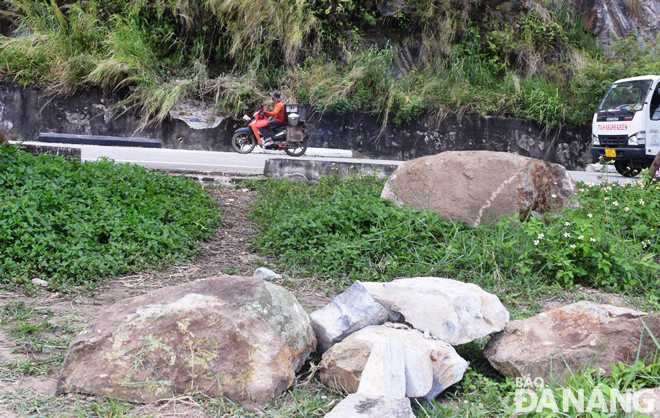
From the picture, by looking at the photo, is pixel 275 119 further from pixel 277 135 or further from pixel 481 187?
pixel 481 187

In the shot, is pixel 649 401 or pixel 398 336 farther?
pixel 398 336

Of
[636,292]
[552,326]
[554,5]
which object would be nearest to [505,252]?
[636,292]

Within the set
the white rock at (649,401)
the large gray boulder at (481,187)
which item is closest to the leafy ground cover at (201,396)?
→ the white rock at (649,401)

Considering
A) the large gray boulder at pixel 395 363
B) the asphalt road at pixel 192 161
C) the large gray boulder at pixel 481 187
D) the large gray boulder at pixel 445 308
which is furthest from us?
the asphalt road at pixel 192 161

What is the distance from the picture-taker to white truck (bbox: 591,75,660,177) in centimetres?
1274

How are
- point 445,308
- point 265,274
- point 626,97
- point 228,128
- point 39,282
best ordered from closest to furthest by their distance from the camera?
point 445,308 → point 39,282 → point 265,274 → point 626,97 → point 228,128

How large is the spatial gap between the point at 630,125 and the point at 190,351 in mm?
12042

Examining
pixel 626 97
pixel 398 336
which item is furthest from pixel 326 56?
pixel 398 336

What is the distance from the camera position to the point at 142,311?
325 centimetres

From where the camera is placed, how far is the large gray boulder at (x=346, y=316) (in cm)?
344

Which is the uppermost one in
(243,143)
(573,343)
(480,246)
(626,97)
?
(626,97)

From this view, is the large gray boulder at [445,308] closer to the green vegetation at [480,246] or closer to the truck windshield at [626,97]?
the green vegetation at [480,246]

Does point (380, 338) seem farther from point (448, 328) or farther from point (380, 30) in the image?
point (380, 30)

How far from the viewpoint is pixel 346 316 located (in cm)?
348
